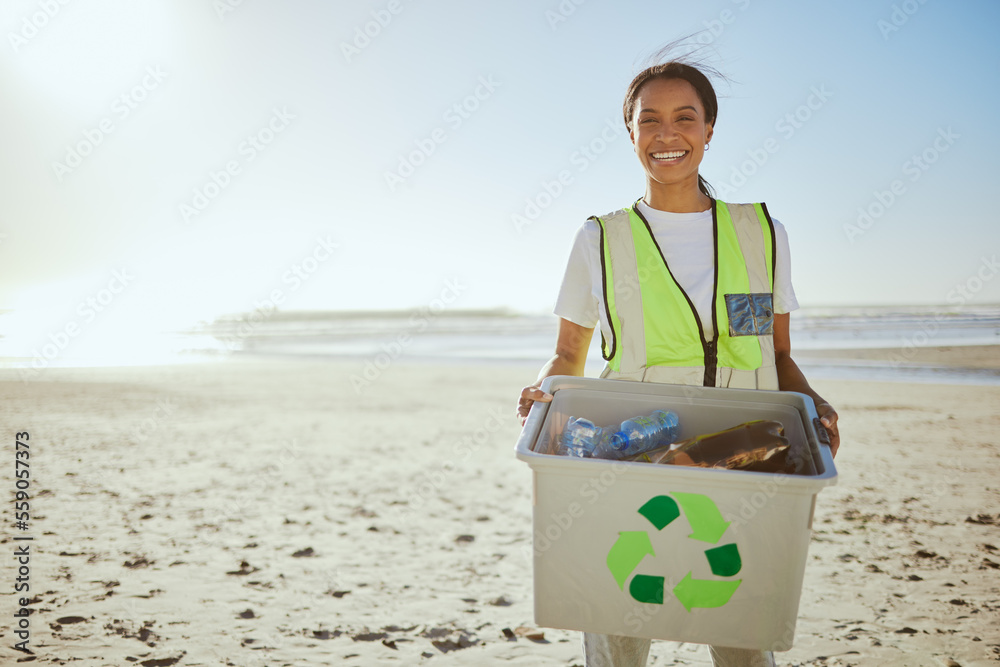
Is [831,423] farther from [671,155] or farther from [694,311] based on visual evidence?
[671,155]

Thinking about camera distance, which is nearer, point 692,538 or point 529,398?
point 692,538

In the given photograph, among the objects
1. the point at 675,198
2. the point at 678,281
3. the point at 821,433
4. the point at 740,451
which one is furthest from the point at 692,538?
the point at 675,198

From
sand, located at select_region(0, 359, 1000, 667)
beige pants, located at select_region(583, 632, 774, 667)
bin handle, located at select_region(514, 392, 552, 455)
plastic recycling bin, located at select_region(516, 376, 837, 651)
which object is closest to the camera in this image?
plastic recycling bin, located at select_region(516, 376, 837, 651)

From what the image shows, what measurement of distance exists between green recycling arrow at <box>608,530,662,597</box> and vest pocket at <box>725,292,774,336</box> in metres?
0.78

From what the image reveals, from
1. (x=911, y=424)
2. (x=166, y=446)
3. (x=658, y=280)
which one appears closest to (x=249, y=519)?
(x=166, y=446)

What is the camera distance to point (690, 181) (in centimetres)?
195

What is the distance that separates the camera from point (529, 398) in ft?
5.38

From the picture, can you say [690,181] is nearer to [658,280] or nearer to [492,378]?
[658,280]

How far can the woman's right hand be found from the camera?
160 cm

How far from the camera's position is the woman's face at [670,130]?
1871 millimetres

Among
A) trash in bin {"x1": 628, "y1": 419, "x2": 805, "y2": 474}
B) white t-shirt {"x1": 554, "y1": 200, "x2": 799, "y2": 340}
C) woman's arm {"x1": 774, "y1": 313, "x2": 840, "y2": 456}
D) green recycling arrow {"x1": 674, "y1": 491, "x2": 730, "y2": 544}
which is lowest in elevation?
green recycling arrow {"x1": 674, "y1": 491, "x2": 730, "y2": 544}

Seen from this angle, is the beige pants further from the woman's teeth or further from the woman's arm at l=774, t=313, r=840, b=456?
the woman's teeth

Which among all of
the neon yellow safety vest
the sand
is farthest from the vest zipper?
the sand

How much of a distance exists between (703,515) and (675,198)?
1060 mm
